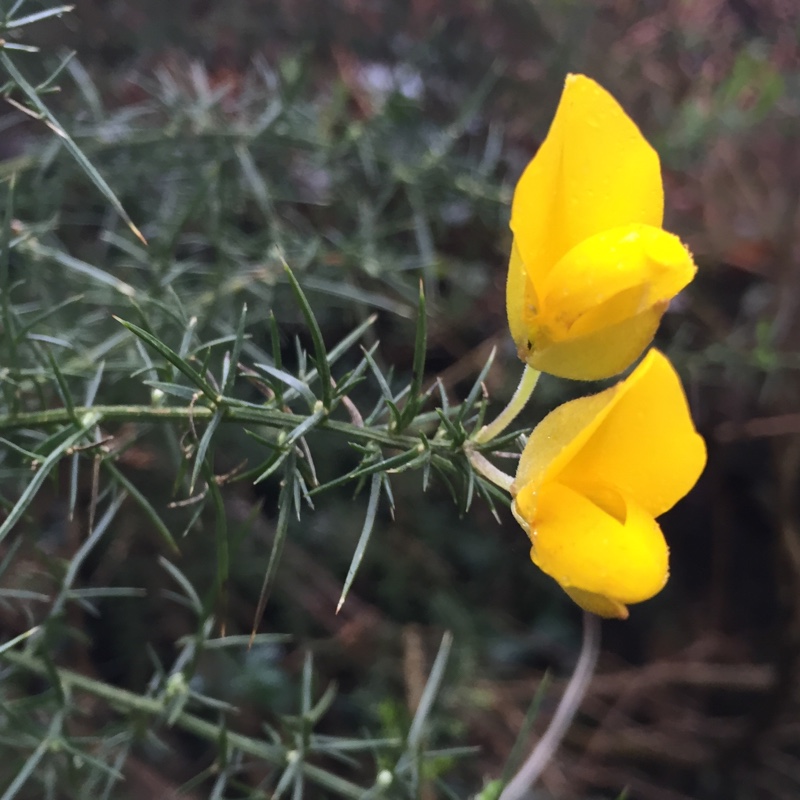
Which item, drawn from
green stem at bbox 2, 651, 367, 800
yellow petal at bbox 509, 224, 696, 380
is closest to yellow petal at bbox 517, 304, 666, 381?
yellow petal at bbox 509, 224, 696, 380

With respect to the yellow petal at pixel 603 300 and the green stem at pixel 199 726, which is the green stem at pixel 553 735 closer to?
the green stem at pixel 199 726

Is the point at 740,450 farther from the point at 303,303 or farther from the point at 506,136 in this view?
Answer: the point at 303,303

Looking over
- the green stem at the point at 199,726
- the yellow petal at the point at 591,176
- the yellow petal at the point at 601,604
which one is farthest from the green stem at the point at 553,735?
the yellow petal at the point at 591,176

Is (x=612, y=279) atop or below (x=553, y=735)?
atop

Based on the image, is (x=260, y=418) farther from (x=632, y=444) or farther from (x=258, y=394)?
(x=258, y=394)

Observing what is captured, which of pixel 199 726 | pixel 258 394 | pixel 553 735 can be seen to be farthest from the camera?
pixel 258 394

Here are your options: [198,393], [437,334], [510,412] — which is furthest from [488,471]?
[437,334]

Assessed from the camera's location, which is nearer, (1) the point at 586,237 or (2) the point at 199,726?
(1) the point at 586,237
